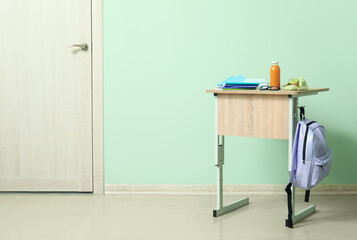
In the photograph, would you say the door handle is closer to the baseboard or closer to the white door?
the white door

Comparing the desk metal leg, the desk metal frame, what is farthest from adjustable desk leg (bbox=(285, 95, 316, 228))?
the desk metal leg

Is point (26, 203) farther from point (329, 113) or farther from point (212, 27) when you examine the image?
point (329, 113)

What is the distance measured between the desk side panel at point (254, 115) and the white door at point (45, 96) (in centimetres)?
111

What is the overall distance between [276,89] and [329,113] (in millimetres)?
893

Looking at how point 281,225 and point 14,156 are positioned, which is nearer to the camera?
point 281,225

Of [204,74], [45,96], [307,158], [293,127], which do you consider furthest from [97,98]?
[307,158]

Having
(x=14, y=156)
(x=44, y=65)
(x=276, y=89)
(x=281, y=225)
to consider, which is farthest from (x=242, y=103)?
(x=14, y=156)

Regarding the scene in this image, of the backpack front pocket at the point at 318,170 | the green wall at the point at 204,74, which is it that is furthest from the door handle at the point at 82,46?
the backpack front pocket at the point at 318,170

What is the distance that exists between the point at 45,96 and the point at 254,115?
1.57m

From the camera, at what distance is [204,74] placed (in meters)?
3.65

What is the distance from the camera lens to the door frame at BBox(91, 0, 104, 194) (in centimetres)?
364

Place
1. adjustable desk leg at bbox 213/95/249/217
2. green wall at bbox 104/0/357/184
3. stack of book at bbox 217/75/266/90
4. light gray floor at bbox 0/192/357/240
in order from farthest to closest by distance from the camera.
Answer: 1. green wall at bbox 104/0/357/184
2. adjustable desk leg at bbox 213/95/249/217
3. stack of book at bbox 217/75/266/90
4. light gray floor at bbox 0/192/357/240

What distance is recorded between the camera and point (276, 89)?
2.87m

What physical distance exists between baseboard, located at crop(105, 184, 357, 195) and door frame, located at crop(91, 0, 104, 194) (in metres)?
0.10
